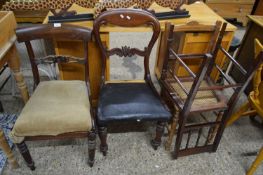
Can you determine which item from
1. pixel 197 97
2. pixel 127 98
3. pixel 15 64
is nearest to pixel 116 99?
pixel 127 98

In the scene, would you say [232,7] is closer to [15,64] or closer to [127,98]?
[127,98]

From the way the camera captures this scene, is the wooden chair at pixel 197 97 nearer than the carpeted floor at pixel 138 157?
Yes

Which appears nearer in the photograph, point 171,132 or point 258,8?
point 171,132

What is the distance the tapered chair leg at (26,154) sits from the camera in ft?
3.91

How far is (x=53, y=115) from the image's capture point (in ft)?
3.74

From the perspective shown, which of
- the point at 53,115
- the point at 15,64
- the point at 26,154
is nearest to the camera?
the point at 53,115

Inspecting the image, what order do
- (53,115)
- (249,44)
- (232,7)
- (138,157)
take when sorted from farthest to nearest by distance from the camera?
(232,7) < (249,44) < (138,157) < (53,115)

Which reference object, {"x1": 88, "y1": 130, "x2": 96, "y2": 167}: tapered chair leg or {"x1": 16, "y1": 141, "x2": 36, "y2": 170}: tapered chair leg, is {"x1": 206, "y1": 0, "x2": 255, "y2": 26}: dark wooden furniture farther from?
{"x1": 16, "y1": 141, "x2": 36, "y2": 170}: tapered chair leg

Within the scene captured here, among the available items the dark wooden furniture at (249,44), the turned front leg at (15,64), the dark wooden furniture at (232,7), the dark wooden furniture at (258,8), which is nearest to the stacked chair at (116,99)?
the turned front leg at (15,64)

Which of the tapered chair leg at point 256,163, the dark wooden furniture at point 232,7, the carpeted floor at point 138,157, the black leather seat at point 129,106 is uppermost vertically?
A: the dark wooden furniture at point 232,7

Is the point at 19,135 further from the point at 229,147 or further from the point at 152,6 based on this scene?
the point at 229,147

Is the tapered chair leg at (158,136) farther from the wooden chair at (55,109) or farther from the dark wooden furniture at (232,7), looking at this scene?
the dark wooden furniture at (232,7)

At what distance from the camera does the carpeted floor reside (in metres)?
1.41

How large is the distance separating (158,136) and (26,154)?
32.2 inches
